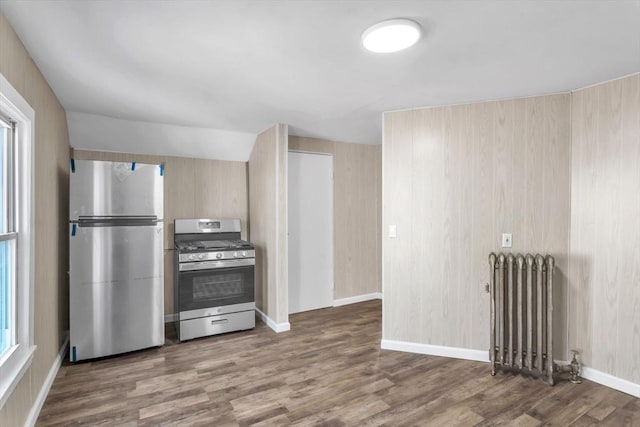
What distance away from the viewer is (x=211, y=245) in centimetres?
388

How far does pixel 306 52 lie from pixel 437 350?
2828 millimetres

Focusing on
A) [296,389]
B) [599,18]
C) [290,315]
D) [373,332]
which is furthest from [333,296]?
[599,18]

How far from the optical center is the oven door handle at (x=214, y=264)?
3.56 meters

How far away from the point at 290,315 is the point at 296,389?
6.10 feet

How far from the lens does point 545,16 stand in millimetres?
1671

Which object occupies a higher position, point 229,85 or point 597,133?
point 229,85

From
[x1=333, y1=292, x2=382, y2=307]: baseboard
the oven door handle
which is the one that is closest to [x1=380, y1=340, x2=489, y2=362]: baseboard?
[x1=333, y1=292, x2=382, y2=307]: baseboard

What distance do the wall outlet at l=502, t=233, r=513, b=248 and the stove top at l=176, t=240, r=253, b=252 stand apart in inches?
103

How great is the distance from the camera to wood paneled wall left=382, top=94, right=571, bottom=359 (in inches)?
113

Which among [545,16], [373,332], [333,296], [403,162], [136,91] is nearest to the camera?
[545,16]

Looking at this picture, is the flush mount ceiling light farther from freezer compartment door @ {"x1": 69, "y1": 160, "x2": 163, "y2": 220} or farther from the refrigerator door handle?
the refrigerator door handle

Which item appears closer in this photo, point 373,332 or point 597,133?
point 597,133

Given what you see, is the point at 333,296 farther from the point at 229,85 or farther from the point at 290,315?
the point at 229,85

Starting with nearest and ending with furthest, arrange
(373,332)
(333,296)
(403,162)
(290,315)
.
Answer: (403,162)
(373,332)
(290,315)
(333,296)
